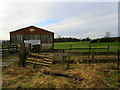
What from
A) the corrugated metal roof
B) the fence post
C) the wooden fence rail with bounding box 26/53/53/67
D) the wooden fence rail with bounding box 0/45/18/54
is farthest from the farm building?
the fence post

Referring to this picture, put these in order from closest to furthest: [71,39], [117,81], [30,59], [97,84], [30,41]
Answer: [97,84] → [117,81] → [30,59] → [30,41] → [71,39]

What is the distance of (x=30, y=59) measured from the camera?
21.8 feet

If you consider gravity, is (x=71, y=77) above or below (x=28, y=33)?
below

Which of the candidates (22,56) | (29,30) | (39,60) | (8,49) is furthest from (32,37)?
(39,60)

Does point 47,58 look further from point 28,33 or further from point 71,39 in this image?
point 71,39

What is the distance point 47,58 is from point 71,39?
62.0 m

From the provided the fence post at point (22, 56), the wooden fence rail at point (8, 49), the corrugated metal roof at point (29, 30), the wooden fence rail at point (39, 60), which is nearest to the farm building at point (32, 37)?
the corrugated metal roof at point (29, 30)

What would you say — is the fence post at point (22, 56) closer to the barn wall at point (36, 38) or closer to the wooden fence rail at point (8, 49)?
the wooden fence rail at point (8, 49)

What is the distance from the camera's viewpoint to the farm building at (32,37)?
20.9 m

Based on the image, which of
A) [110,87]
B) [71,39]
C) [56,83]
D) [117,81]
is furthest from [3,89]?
[71,39]

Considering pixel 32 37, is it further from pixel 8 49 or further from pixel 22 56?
pixel 22 56

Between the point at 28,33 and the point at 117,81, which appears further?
the point at 28,33

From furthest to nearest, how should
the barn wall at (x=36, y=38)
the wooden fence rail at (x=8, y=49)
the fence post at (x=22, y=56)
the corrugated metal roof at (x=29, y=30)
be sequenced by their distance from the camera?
1. the corrugated metal roof at (x=29, y=30)
2. the barn wall at (x=36, y=38)
3. the wooden fence rail at (x=8, y=49)
4. the fence post at (x=22, y=56)

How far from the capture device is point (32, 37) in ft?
69.4
